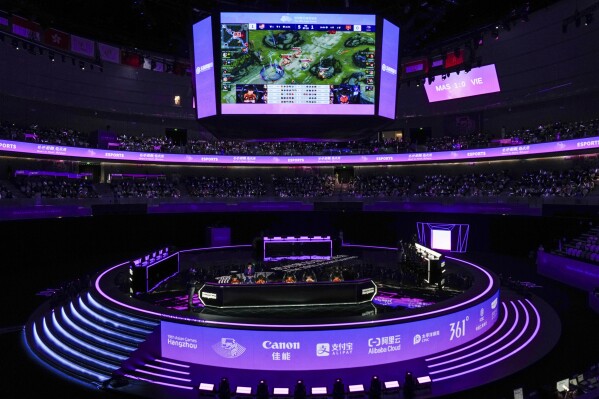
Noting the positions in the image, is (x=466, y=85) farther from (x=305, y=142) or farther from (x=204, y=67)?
(x=204, y=67)

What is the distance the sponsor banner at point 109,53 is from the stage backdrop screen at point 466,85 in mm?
24445

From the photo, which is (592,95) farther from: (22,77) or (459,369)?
(22,77)

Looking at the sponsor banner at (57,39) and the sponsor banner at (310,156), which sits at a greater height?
the sponsor banner at (57,39)

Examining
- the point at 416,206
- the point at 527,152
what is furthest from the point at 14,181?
the point at 527,152

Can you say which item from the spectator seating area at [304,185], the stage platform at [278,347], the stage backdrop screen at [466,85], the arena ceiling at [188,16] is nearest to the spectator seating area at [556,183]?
the stage backdrop screen at [466,85]

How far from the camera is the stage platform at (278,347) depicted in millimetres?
9258

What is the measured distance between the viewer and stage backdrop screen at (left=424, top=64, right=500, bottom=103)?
32125 millimetres

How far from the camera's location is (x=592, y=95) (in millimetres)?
28703

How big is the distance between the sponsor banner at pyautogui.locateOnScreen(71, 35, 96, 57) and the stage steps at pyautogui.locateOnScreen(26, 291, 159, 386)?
71.5 feet

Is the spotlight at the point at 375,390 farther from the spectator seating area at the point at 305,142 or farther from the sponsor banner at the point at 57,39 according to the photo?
the sponsor banner at the point at 57,39

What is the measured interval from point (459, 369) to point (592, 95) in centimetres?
2665

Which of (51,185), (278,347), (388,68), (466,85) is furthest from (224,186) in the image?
(278,347)

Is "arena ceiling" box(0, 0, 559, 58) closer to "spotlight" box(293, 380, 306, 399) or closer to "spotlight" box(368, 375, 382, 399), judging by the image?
"spotlight" box(368, 375, 382, 399)

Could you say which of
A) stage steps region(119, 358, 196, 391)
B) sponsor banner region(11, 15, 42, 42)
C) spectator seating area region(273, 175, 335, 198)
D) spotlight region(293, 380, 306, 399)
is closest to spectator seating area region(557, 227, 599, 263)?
spotlight region(293, 380, 306, 399)
